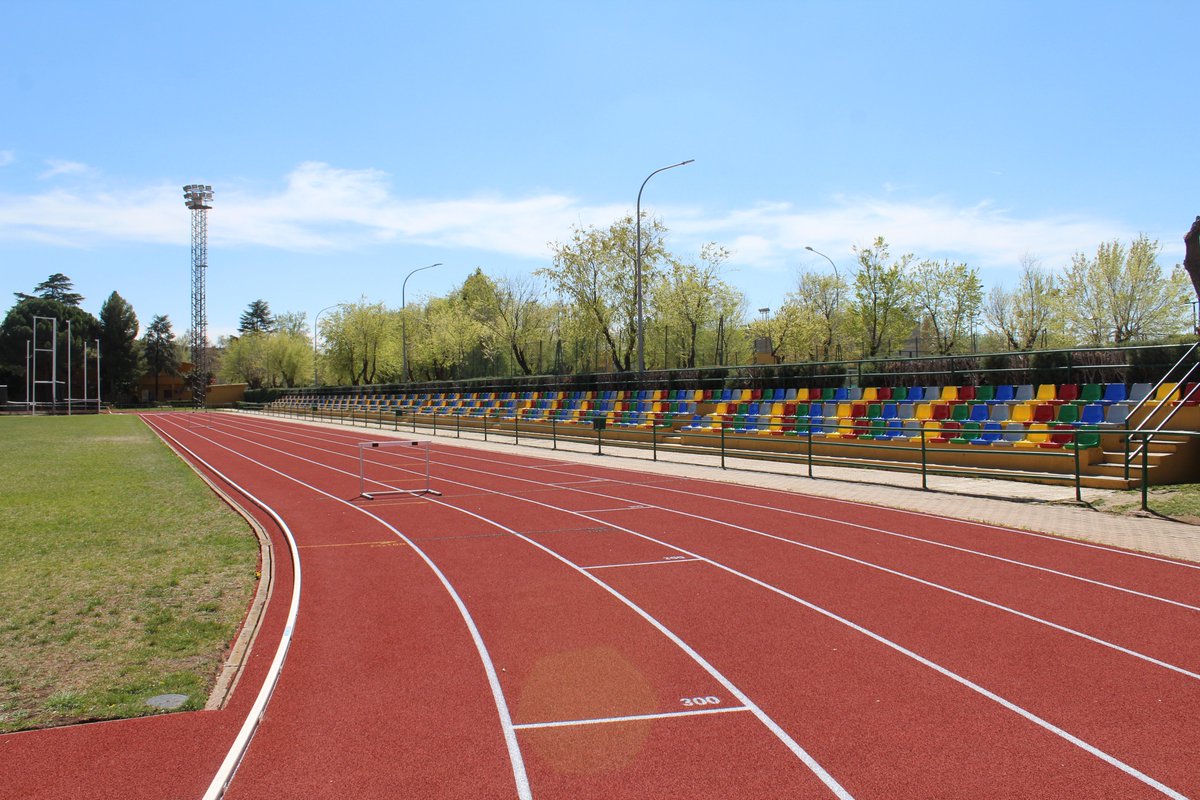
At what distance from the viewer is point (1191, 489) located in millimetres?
13008

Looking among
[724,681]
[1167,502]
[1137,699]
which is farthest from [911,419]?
[724,681]

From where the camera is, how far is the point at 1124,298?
42.4 metres

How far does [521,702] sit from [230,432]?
41.4 meters

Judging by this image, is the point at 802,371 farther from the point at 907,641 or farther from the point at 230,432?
the point at 230,432

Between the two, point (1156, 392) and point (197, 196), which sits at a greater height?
point (197, 196)

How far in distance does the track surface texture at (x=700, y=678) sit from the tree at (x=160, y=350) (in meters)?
111

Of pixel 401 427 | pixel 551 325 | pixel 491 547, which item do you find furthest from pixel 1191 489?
pixel 551 325

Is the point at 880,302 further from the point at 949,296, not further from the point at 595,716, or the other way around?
the point at 595,716

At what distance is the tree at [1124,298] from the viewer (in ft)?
135

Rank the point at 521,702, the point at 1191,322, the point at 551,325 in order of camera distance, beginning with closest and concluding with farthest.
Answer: the point at 521,702
the point at 1191,322
the point at 551,325

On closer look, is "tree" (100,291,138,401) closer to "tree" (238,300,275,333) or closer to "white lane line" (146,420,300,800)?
"tree" (238,300,275,333)

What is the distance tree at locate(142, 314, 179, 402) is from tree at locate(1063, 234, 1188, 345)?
10196 centimetres

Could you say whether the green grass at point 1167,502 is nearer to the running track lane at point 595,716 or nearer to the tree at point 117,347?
the running track lane at point 595,716

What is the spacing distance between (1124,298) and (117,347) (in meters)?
99.3
